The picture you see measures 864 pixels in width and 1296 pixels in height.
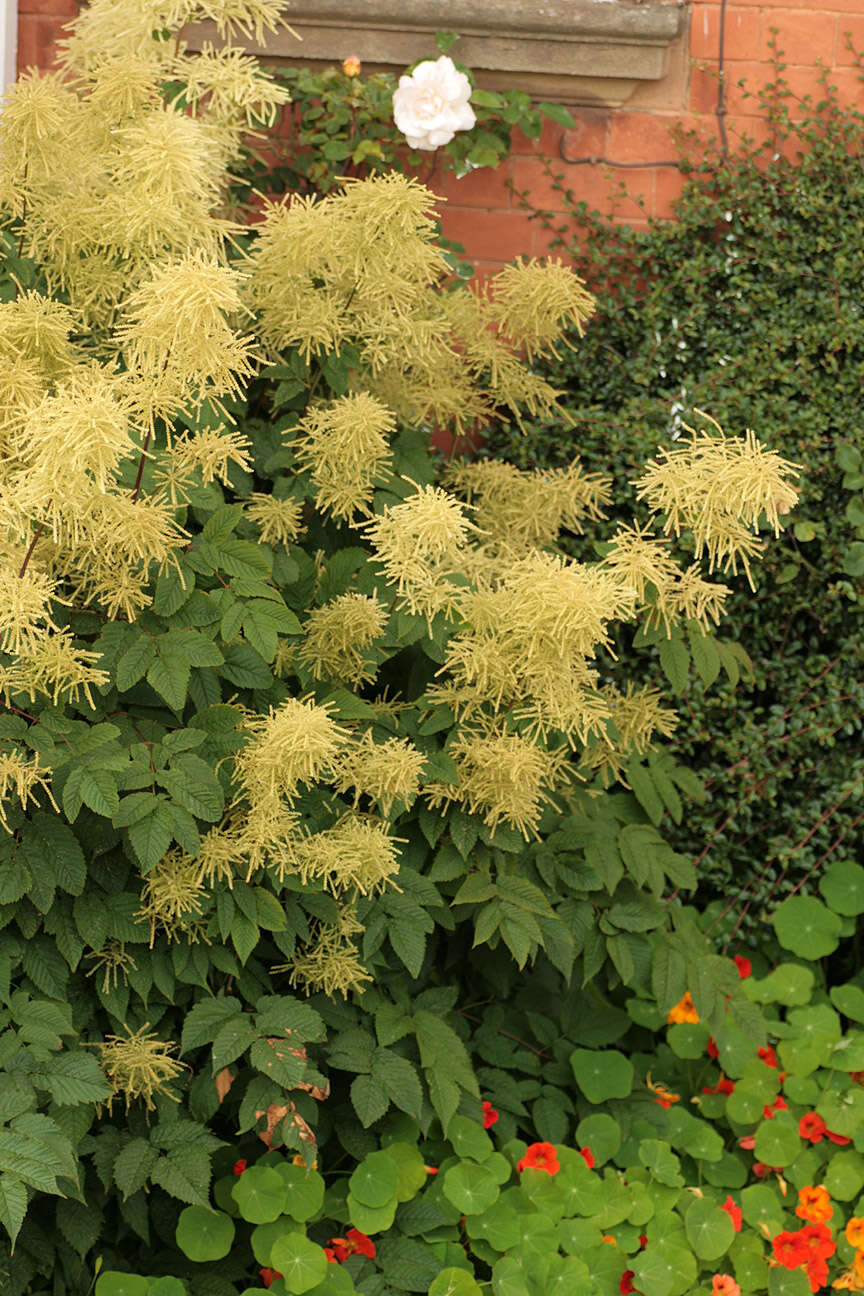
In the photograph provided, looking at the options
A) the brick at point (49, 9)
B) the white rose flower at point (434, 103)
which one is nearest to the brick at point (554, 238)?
the white rose flower at point (434, 103)

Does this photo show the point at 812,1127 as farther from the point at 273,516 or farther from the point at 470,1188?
the point at 273,516

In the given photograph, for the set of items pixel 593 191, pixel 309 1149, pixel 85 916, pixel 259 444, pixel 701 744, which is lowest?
pixel 701 744

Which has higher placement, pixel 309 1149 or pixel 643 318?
pixel 643 318

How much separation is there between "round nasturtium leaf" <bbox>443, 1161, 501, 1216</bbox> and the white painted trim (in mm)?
2704

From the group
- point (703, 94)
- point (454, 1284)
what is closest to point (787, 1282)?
point (454, 1284)

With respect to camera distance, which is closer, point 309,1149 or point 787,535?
point 309,1149

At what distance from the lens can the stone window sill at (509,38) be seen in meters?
3.35

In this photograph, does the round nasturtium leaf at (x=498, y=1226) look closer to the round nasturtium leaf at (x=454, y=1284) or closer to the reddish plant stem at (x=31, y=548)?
the round nasturtium leaf at (x=454, y=1284)

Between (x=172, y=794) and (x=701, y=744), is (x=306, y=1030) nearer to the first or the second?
(x=172, y=794)

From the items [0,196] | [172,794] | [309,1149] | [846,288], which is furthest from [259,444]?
[846,288]

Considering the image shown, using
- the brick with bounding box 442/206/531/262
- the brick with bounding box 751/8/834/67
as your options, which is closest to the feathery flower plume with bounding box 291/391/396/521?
the brick with bounding box 442/206/531/262

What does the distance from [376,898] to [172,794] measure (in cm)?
51

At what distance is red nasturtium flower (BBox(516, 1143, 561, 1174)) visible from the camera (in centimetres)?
239

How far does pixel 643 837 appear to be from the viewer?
2.48 metres
